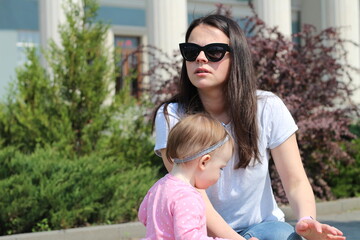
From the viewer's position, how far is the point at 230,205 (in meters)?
2.85

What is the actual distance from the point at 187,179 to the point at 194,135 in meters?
0.20

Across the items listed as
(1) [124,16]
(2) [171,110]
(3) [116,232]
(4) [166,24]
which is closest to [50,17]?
(4) [166,24]

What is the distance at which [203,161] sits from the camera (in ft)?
8.04

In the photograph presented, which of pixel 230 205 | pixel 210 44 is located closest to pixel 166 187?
pixel 230 205

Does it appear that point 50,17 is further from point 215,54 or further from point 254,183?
point 254,183

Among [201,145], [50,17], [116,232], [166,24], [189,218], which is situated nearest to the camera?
[189,218]

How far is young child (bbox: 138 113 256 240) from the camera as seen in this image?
232 centimetres

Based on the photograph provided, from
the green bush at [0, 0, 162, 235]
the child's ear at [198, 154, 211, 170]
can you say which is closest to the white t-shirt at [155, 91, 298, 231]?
the child's ear at [198, 154, 211, 170]

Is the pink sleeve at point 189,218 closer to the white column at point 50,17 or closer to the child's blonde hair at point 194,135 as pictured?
the child's blonde hair at point 194,135

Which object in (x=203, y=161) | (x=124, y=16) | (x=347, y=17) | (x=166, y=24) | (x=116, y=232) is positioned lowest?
(x=116, y=232)

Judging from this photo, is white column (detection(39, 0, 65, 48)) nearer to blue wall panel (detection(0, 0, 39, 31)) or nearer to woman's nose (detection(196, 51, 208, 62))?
blue wall panel (detection(0, 0, 39, 31))

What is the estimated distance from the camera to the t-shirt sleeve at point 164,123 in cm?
291

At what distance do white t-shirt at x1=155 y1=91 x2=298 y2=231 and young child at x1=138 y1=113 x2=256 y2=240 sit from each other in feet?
1.15

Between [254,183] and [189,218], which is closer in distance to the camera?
[189,218]
